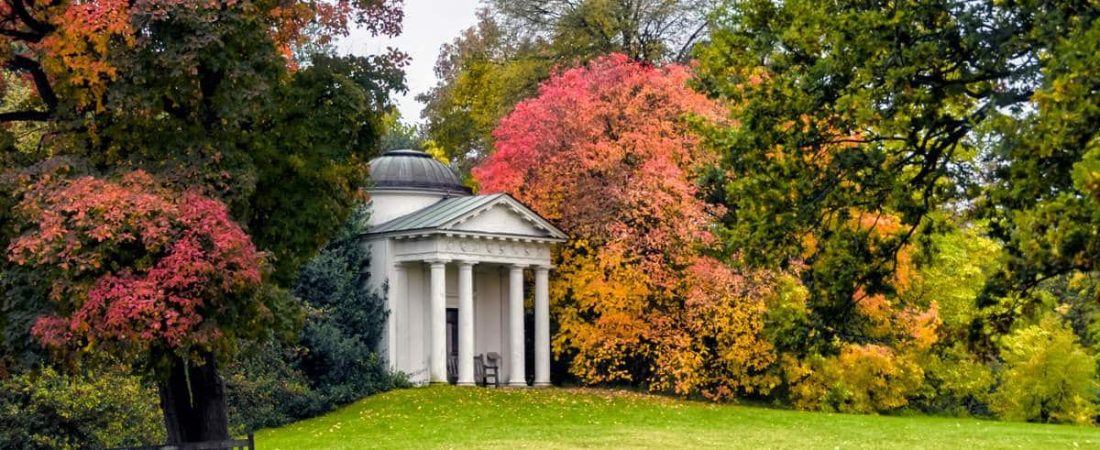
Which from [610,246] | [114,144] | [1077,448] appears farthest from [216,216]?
[610,246]

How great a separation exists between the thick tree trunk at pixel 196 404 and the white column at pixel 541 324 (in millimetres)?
20763

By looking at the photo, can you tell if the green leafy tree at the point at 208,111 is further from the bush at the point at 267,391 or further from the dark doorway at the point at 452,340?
the dark doorway at the point at 452,340

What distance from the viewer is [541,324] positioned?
39.2 metres

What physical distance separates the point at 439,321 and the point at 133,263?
71.6 ft

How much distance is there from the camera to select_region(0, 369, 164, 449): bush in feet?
78.9

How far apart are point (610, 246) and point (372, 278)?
23.2 ft

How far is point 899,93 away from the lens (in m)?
13.7

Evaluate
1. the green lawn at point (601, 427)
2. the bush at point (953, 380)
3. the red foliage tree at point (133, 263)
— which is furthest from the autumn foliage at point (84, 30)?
the bush at point (953, 380)

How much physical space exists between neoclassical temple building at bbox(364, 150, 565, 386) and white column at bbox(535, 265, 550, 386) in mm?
28

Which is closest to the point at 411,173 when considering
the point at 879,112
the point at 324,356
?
the point at 324,356

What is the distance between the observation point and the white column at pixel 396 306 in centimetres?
3828

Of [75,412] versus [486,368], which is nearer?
[75,412]

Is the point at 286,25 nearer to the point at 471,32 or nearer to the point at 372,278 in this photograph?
the point at 372,278

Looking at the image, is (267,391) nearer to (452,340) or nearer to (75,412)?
(452,340)
